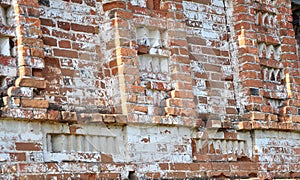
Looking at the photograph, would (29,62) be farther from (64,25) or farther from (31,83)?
(64,25)

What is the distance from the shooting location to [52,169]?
580 cm

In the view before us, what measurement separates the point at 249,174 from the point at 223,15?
1.75 meters

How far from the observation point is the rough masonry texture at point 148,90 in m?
5.84

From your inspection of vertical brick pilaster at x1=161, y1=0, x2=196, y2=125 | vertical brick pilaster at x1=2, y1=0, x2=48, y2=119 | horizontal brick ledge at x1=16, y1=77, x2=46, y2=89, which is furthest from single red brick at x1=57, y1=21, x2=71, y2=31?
vertical brick pilaster at x1=161, y1=0, x2=196, y2=125

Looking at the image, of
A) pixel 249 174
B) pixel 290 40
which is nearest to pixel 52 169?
pixel 249 174

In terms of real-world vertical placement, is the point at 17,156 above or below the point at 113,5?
below

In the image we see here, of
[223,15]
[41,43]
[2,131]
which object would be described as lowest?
[2,131]

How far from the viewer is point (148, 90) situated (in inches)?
267

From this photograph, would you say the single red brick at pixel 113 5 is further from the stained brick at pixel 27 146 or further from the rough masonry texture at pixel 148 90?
the stained brick at pixel 27 146

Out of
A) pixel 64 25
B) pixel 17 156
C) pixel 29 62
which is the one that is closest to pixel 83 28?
pixel 64 25

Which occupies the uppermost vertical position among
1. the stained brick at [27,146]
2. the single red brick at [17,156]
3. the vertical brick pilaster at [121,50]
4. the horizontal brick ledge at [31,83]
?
the vertical brick pilaster at [121,50]

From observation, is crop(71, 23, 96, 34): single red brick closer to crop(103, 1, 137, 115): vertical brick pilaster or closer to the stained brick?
crop(103, 1, 137, 115): vertical brick pilaster

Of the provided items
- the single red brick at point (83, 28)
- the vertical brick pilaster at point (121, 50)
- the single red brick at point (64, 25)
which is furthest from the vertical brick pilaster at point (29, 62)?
the vertical brick pilaster at point (121, 50)

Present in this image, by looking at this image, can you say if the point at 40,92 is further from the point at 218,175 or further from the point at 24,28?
the point at 218,175
